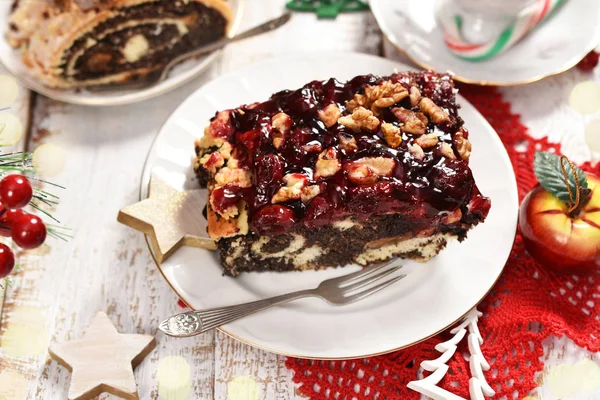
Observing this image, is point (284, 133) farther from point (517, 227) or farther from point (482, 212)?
point (517, 227)

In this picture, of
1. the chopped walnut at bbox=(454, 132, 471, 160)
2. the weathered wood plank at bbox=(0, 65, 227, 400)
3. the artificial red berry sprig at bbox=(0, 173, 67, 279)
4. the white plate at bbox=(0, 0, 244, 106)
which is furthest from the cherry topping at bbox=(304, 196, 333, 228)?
the white plate at bbox=(0, 0, 244, 106)

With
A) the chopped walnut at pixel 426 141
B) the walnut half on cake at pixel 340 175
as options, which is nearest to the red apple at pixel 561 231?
the walnut half on cake at pixel 340 175

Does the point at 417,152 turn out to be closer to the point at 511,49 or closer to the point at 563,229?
the point at 563,229

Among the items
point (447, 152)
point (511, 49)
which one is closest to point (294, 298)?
point (447, 152)

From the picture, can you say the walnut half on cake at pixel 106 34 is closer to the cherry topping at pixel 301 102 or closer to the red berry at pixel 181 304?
the cherry topping at pixel 301 102

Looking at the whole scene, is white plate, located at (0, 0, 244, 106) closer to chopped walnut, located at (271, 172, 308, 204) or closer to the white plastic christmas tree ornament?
chopped walnut, located at (271, 172, 308, 204)

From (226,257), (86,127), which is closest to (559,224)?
(226,257)
